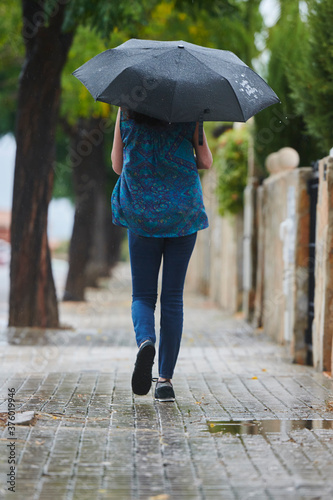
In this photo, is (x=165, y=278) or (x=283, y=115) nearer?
(x=165, y=278)

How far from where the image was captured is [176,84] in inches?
210

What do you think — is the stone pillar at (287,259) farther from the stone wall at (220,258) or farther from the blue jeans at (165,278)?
the stone wall at (220,258)

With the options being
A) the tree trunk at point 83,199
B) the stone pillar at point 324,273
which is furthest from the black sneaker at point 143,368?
the tree trunk at point 83,199

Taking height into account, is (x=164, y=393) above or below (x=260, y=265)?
below

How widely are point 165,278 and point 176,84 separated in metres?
1.15

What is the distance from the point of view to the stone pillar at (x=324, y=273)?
22.9 feet

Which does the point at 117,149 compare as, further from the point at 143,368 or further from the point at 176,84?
the point at 143,368

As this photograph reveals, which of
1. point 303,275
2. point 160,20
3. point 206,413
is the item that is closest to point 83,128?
point 160,20

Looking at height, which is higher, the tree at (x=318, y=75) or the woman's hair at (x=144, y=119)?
the tree at (x=318, y=75)

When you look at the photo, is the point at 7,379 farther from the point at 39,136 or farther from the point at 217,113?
the point at 39,136

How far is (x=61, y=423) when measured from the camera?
4.75m

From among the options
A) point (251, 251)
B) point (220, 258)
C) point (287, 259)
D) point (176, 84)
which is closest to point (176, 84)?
point (176, 84)

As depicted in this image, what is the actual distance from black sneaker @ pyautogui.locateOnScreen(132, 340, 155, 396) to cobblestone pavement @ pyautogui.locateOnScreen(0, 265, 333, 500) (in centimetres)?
12

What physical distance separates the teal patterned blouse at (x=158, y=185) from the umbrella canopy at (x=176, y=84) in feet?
0.68
